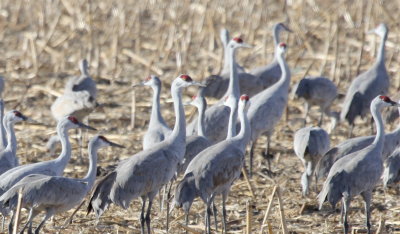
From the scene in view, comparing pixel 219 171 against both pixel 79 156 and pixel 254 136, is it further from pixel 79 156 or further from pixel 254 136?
pixel 79 156

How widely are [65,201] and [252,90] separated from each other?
424 cm

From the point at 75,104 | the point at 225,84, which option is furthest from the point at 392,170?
the point at 75,104

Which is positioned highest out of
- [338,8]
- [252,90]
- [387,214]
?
[338,8]

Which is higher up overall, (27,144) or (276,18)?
(276,18)

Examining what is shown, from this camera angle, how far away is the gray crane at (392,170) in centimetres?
761

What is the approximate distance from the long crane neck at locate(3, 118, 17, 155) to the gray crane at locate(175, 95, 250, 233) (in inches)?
64.4

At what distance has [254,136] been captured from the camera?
9.12 metres

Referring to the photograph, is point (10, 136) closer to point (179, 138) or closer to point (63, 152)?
point (63, 152)

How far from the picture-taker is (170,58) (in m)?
13.9

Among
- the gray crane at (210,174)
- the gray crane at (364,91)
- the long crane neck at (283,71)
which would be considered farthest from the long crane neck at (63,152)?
the gray crane at (364,91)

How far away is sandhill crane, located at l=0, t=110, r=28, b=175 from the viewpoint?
7504mm

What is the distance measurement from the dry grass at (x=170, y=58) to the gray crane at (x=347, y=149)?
380 mm

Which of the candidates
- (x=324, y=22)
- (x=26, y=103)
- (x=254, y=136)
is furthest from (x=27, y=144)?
(x=324, y=22)

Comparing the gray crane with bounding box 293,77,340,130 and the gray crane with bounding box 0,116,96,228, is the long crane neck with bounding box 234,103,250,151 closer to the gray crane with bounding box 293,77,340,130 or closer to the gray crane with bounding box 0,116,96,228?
the gray crane with bounding box 0,116,96,228
